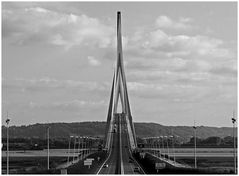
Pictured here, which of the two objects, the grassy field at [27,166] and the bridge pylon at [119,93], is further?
the bridge pylon at [119,93]

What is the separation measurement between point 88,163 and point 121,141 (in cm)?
8434

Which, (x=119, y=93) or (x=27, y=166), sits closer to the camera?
(x=27, y=166)

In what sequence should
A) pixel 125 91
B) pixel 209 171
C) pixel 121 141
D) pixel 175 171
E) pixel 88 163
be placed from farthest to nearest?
1. pixel 121 141
2. pixel 125 91
3. pixel 88 163
4. pixel 175 171
5. pixel 209 171

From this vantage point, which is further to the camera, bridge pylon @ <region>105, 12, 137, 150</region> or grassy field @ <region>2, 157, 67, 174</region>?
bridge pylon @ <region>105, 12, 137, 150</region>

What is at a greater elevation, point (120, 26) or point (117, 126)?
point (120, 26)

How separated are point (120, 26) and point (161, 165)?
327 feet

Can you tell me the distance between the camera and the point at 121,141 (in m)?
161

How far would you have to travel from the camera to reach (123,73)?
146m

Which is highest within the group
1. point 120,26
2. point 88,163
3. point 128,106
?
point 120,26

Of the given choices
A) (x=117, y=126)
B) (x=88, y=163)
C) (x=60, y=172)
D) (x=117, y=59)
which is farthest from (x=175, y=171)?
(x=117, y=126)

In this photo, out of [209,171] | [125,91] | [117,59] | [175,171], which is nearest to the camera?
[209,171]

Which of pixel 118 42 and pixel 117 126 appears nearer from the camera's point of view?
pixel 118 42

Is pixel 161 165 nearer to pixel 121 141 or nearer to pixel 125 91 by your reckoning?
pixel 125 91

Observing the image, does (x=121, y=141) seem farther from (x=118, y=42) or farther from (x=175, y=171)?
(x=175, y=171)
